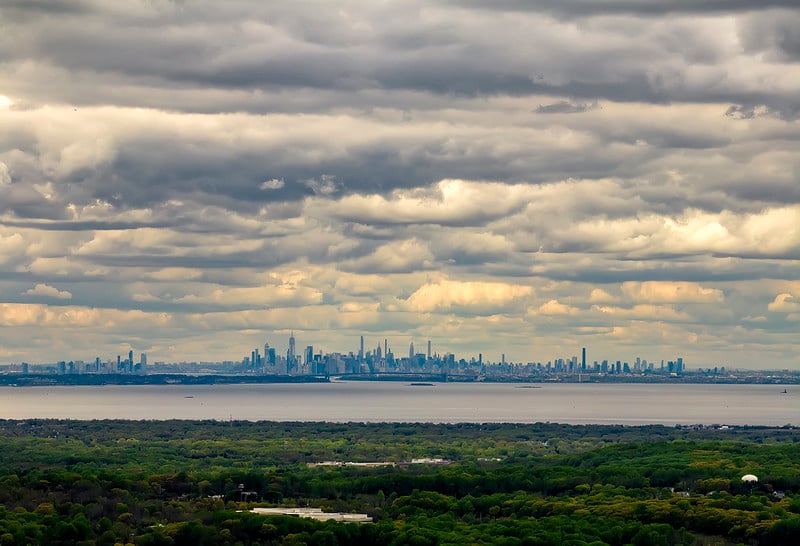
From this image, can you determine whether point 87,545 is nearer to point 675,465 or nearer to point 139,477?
point 139,477

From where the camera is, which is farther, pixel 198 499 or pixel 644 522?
pixel 198 499

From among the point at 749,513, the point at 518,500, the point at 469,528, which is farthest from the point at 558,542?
the point at 518,500

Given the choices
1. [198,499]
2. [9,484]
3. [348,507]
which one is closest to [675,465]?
[348,507]

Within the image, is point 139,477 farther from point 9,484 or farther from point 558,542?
point 558,542

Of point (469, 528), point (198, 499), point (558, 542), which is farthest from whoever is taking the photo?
point (198, 499)

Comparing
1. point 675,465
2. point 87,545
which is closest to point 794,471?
point 675,465

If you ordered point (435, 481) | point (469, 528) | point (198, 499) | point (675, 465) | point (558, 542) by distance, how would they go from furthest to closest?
A: point (675, 465), point (435, 481), point (198, 499), point (469, 528), point (558, 542)

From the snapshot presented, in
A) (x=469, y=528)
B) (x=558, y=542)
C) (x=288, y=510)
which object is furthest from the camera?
(x=288, y=510)

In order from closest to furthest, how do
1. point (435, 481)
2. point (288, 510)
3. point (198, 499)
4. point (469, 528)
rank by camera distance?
1. point (469, 528)
2. point (288, 510)
3. point (198, 499)
4. point (435, 481)
